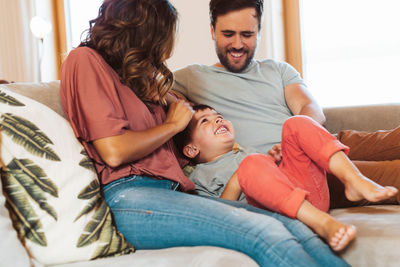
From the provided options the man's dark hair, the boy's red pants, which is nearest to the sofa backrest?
the man's dark hair

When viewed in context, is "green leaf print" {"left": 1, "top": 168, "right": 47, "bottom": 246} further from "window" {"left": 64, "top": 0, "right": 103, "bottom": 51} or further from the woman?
"window" {"left": 64, "top": 0, "right": 103, "bottom": 51}

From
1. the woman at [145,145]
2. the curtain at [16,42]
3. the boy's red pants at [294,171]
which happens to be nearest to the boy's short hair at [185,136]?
the woman at [145,145]

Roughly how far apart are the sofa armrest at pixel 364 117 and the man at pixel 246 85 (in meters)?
0.25

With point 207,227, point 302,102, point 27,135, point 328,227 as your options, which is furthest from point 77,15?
point 328,227

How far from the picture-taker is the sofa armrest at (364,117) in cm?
200

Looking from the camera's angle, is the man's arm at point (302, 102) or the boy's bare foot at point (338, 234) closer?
the boy's bare foot at point (338, 234)

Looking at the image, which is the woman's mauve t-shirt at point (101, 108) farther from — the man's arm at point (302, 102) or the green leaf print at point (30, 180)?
the man's arm at point (302, 102)

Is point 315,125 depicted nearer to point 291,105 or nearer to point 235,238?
point 235,238

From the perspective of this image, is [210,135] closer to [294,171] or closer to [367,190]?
[294,171]

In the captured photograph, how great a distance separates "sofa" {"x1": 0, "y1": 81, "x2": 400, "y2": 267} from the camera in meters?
0.98

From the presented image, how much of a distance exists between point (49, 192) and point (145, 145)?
31 cm

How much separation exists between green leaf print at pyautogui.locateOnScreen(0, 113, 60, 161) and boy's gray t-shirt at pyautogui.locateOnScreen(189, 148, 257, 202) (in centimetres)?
62

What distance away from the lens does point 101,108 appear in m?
1.20

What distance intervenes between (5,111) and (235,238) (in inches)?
26.1
